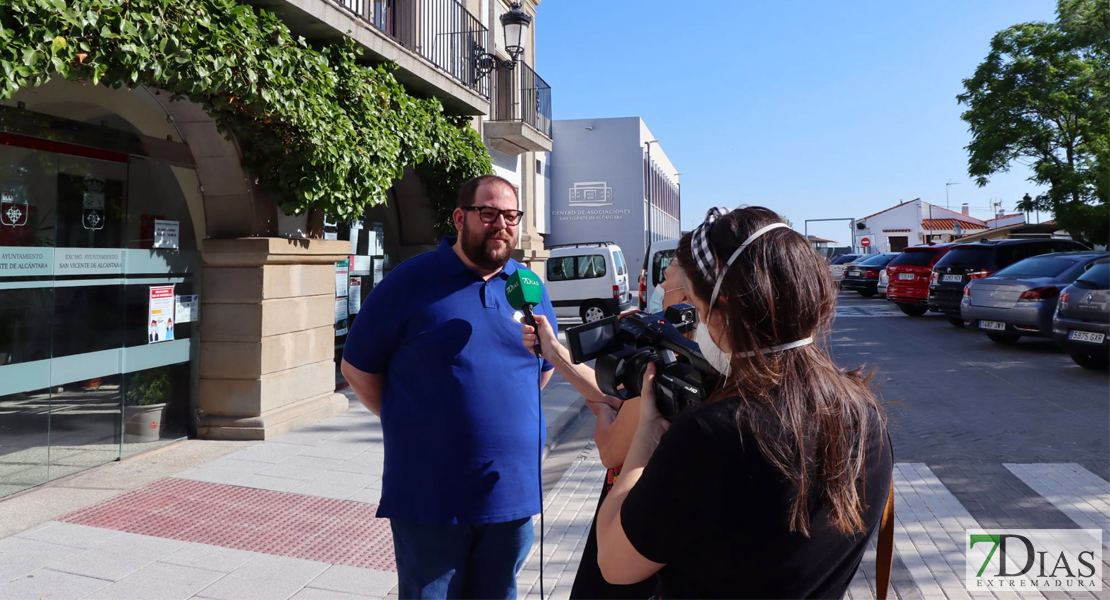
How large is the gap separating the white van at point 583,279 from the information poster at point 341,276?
10.2 m

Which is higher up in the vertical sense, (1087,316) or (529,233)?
(529,233)

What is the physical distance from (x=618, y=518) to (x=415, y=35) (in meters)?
10.9

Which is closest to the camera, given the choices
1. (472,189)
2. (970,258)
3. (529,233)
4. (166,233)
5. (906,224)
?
(472,189)

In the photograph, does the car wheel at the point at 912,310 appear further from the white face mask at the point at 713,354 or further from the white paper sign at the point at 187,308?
the white face mask at the point at 713,354

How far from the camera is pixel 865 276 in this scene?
2916 cm

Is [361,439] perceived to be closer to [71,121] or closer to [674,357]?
[71,121]

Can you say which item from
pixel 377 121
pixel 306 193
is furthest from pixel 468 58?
pixel 306 193

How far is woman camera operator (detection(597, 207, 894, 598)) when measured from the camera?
4.70ft

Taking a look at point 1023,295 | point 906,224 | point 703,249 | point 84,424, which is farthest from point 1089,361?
point 906,224

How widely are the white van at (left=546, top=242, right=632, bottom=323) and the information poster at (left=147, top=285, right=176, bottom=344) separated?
530 inches

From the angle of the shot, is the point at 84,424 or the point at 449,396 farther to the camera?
the point at 84,424

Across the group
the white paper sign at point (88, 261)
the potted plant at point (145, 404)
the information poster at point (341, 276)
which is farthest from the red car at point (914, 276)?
the white paper sign at point (88, 261)

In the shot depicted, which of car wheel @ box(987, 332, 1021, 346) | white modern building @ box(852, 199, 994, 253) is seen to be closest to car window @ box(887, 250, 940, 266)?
car wheel @ box(987, 332, 1021, 346)

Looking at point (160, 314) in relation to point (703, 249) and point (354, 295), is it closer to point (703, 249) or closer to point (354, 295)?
point (354, 295)
